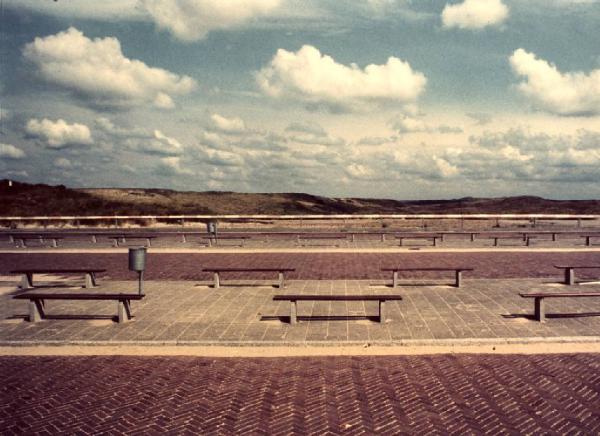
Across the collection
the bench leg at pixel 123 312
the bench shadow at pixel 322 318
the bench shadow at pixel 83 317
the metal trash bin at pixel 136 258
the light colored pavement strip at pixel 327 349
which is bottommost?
the light colored pavement strip at pixel 327 349

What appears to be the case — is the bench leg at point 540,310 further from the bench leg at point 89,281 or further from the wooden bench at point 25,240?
the wooden bench at point 25,240

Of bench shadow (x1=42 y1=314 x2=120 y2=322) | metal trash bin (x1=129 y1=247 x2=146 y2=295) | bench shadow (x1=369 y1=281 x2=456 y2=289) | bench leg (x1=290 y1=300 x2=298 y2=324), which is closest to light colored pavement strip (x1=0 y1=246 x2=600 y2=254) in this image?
bench shadow (x1=369 y1=281 x2=456 y2=289)

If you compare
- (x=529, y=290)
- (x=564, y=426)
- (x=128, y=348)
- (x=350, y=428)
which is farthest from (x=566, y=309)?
(x=128, y=348)

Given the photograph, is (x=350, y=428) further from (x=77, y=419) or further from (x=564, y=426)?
(x=77, y=419)

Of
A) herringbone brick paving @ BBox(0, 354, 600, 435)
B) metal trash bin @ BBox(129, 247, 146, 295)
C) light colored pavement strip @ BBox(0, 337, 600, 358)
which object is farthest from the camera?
metal trash bin @ BBox(129, 247, 146, 295)

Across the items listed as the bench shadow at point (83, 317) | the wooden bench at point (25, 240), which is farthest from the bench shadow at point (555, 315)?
the wooden bench at point (25, 240)

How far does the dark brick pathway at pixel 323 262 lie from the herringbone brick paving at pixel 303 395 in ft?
21.4

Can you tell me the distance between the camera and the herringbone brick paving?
4.76 meters

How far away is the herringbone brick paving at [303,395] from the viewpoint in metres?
4.76

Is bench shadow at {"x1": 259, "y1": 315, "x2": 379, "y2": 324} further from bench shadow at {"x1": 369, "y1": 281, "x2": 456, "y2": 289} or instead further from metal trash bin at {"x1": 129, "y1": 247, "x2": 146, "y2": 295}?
metal trash bin at {"x1": 129, "y1": 247, "x2": 146, "y2": 295}

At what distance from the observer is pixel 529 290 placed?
1102cm

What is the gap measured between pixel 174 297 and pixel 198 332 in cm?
304

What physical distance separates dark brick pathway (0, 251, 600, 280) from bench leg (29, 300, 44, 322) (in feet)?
14.5

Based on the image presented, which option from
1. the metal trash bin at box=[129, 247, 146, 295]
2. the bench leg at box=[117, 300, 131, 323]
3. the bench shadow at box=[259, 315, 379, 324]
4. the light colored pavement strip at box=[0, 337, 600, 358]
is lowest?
the light colored pavement strip at box=[0, 337, 600, 358]
